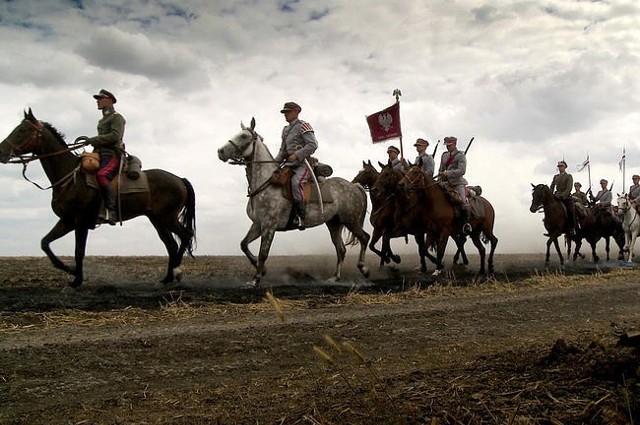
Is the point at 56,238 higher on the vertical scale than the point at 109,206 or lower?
lower

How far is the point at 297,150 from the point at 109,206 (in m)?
4.18

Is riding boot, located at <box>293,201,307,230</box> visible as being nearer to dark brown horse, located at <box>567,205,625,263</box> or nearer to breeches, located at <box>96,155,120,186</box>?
breeches, located at <box>96,155,120,186</box>

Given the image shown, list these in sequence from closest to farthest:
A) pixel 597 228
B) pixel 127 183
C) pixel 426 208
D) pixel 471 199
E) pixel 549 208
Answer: pixel 127 183
pixel 426 208
pixel 471 199
pixel 549 208
pixel 597 228

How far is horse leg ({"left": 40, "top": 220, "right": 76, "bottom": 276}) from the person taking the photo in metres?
11.5

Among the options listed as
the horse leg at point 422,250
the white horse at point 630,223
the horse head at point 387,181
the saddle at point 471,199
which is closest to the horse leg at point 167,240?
the horse head at point 387,181

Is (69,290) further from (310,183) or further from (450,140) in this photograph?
(450,140)

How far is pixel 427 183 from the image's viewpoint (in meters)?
15.8

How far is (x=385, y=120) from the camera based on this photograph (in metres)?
18.0

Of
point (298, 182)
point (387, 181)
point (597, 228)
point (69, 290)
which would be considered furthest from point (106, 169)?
point (597, 228)

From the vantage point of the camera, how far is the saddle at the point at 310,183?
12.8 meters

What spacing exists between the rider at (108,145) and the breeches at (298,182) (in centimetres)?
375

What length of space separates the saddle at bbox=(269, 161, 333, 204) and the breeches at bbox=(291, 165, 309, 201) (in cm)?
9

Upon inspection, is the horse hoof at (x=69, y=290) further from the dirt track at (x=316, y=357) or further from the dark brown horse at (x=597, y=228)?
the dark brown horse at (x=597, y=228)

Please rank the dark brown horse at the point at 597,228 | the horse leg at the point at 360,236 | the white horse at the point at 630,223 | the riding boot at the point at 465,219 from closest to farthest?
the horse leg at the point at 360,236 < the riding boot at the point at 465,219 < the white horse at the point at 630,223 < the dark brown horse at the point at 597,228
